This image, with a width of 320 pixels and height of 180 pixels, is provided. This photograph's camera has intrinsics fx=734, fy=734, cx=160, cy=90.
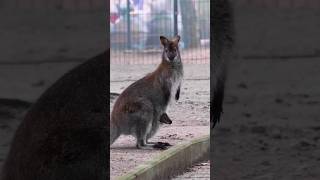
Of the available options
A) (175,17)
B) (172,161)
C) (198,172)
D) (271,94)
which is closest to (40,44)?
(271,94)

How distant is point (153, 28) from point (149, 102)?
10.5m

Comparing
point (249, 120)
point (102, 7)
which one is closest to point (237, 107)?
point (249, 120)

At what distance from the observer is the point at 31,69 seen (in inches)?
163

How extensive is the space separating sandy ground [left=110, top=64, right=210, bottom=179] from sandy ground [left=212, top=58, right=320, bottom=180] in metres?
1.81

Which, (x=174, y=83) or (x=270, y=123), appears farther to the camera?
(x=174, y=83)

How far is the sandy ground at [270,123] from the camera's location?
422cm

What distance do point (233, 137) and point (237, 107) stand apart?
0.18 meters

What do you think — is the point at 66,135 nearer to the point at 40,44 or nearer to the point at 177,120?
the point at 40,44

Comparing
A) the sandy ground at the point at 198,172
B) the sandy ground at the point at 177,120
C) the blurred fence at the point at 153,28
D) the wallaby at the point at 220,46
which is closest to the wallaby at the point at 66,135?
the wallaby at the point at 220,46

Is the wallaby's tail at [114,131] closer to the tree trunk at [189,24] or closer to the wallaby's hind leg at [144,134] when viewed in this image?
the wallaby's hind leg at [144,134]

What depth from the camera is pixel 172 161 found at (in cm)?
664

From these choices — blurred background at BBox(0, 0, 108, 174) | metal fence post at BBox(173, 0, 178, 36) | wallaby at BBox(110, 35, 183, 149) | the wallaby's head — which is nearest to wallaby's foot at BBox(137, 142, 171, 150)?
wallaby at BBox(110, 35, 183, 149)

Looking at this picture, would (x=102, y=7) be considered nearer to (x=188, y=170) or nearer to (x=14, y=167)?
(x=14, y=167)

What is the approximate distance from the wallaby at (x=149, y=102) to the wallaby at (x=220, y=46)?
313 cm
